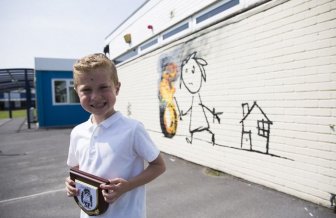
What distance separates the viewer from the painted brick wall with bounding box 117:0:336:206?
11.0ft

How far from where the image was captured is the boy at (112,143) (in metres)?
1.38

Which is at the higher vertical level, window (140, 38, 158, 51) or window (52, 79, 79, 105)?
window (140, 38, 158, 51)

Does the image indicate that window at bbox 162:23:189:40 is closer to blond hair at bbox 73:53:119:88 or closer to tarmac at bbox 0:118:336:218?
tarmac at bbox 0:118:336:218

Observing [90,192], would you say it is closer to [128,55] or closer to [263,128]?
Answer: [263,128]

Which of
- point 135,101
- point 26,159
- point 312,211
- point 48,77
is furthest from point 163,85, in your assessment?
point 48,77

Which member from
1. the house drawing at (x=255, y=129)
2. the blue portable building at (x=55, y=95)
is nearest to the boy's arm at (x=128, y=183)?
the house drawing at (x=255, y=129)

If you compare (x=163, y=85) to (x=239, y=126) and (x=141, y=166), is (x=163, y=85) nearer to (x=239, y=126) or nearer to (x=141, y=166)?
(x=239, y=126)

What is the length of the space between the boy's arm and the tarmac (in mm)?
2152

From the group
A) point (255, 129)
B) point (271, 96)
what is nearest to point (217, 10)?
point (271, 96)

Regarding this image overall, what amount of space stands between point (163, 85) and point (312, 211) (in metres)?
4.94

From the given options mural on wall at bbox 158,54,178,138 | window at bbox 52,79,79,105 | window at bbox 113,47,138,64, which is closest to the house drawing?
mural on wall at bbox 158,54,178,138

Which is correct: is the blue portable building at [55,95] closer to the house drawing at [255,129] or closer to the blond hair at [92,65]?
the house drawing at [255,129]

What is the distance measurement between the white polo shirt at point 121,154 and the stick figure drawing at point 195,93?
156 inches

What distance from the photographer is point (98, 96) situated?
54.0 inches
